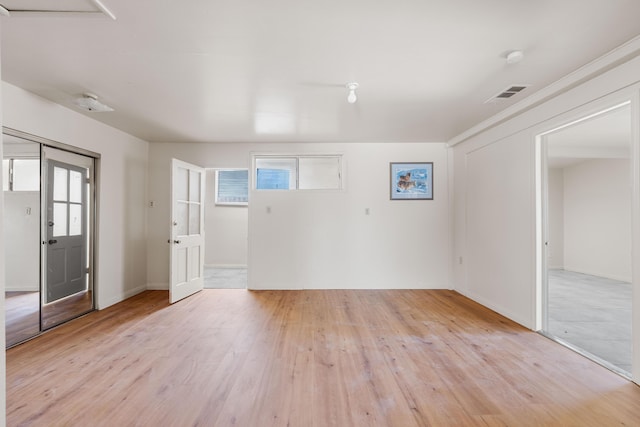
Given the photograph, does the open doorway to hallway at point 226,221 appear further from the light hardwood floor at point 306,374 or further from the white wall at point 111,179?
the light hardwood floor at point 306,374

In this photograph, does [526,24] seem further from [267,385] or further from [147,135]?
[147,135]

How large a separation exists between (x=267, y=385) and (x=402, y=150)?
4.00 metres

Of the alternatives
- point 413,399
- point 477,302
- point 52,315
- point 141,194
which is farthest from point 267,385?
point 141,194

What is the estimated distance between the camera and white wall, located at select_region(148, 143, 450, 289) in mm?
4660

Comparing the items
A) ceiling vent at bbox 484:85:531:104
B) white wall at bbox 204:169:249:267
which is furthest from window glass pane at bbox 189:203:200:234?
ceiling vent at bbox 484:85:531:104

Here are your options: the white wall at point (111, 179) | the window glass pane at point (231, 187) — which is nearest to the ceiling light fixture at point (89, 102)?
the white wall at point (111, 179)

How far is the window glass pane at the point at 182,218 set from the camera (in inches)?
162

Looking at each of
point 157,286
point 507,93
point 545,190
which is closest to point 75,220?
point 157,286

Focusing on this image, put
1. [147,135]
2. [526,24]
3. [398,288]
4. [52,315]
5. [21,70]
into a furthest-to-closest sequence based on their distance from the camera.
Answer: [398,288], [147,135], [52,315], [21,70], [526,24]

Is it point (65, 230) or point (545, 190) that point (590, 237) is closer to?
point (545, 190)

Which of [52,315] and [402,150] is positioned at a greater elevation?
[402,150]

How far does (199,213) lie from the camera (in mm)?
4664

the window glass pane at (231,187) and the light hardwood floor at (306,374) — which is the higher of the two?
the window glass pane at (231,187)

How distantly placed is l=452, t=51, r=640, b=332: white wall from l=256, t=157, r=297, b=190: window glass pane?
275cm
